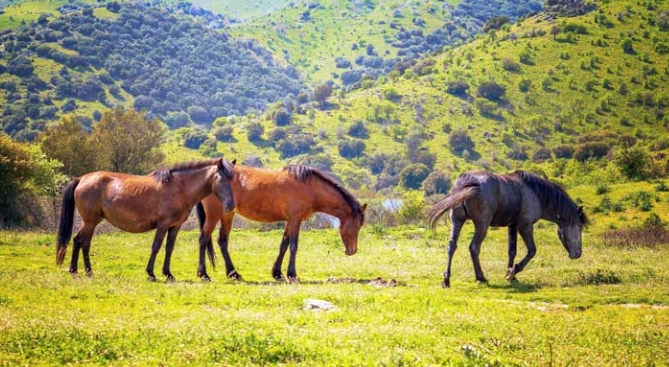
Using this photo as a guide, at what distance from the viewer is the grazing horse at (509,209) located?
781 inches

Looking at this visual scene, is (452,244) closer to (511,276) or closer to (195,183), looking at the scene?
(511,276)

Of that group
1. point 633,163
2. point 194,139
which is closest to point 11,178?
point 633,163

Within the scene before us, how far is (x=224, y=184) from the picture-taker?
19000 millimetres

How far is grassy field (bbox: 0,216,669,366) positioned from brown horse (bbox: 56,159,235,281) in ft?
4.37

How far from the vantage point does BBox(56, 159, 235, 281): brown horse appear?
18.9 meters

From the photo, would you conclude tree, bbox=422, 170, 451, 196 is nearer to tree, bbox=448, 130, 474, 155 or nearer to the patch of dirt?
tree, bbox=448, 130, 474, 155

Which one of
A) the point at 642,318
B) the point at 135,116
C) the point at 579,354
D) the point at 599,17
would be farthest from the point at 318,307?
the point at 599,17

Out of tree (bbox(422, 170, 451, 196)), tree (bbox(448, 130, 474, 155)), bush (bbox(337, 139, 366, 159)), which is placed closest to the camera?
tree (bbox(422, 170, 451, 196))

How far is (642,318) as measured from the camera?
14.6 meters

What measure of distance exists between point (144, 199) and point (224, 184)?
2.17 meters

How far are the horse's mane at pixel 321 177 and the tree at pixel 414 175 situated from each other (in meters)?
104

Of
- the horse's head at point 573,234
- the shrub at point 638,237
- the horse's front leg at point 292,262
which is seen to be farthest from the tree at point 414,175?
the horse's front leg at point 292,262

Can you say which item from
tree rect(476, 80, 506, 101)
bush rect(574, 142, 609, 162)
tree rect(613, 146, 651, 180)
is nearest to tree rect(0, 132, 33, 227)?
tree rect(613, 146, 651, 180)

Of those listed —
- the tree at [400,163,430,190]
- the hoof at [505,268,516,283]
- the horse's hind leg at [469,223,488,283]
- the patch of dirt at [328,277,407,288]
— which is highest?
the tree at [400,163,430,190]
